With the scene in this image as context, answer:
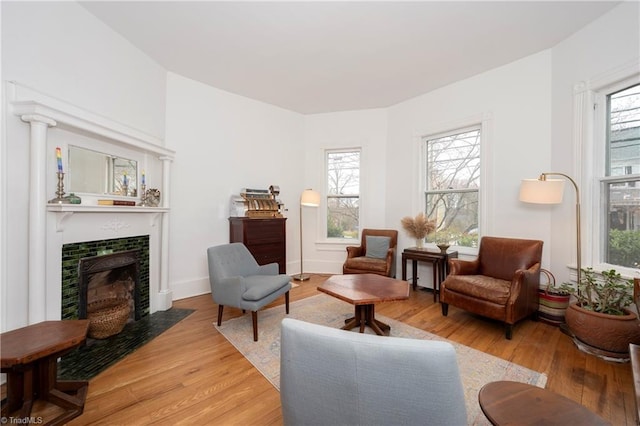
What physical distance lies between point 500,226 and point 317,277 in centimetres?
293

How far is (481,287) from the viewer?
2707mm

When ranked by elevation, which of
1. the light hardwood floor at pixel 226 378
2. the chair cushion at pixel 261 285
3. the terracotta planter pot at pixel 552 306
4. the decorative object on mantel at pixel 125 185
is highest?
the decorative object on mantel at pixel 125 185

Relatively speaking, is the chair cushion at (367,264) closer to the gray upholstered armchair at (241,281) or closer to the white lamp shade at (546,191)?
the gray upholstered armchair at (241,281)

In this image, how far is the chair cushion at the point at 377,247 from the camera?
4.23 meters

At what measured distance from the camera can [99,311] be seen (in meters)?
2.55

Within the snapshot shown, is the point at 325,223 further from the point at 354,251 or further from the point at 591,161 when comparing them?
the point at 591,161

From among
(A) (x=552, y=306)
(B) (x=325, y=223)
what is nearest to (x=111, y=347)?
(B) (x=325, y=223)

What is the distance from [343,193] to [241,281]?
9.74ft

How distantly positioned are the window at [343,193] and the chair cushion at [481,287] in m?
2.24

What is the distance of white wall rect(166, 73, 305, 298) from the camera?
362 centimetres

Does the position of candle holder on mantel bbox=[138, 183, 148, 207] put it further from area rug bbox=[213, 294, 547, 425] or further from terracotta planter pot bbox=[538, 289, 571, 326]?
terracotta planter pot bbox=[538, 289, 571, 326]

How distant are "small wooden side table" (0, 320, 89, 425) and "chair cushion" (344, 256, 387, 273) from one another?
121 inches

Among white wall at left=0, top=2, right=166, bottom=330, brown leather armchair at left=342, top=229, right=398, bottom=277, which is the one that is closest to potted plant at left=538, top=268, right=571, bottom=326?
brown leather armchair at left=342, top=229, right=398, bottom=277

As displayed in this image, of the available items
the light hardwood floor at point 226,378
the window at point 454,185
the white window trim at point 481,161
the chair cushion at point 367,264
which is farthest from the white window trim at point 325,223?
the light hardwood floor at point 226,378
